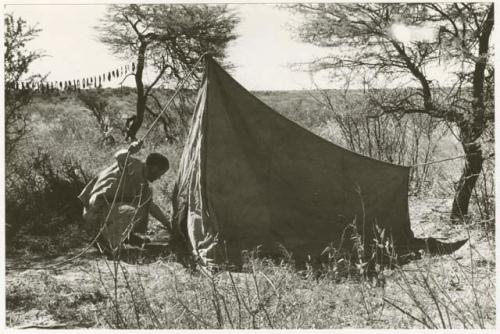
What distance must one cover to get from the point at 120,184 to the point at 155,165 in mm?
398

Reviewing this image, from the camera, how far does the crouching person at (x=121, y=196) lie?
5457mm

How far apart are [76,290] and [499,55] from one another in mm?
3693

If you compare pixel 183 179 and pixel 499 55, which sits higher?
pixel 499 55

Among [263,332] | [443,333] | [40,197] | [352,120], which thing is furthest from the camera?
[352,120]

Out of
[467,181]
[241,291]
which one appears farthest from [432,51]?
[241,291]

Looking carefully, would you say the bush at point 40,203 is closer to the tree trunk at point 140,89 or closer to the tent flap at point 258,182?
the tent flap at point 258,182

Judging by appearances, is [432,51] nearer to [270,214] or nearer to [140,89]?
[270,214]

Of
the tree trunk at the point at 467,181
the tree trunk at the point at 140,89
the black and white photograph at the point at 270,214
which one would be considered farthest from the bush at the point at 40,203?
the tree trunk at the point at 467,181

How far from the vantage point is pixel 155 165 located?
5.68 metres

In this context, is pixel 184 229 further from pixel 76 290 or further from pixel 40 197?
pixel 40 197

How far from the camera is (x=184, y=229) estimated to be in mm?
5398

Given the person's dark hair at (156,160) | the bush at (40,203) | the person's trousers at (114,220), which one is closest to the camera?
the person's trousers at (114,220)

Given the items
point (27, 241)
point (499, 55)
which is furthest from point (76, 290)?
point (499, 55)

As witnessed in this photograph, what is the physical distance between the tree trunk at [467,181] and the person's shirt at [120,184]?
3.42 m
